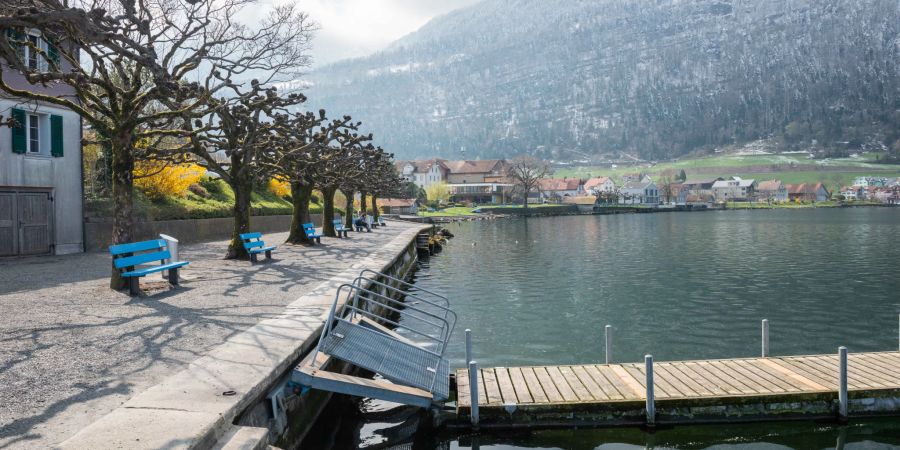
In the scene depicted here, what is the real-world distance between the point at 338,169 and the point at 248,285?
72.7ft

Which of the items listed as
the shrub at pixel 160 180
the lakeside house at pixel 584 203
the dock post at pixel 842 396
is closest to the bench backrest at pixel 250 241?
the shrub at pixel 160 180

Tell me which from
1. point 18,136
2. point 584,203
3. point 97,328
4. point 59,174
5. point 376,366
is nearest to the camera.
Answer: point 376,366

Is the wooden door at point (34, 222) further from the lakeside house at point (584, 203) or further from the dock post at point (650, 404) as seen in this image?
the lakeside house at point (584, 203)

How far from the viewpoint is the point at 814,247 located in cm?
5009

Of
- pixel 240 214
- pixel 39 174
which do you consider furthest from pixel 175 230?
pixel 240 214

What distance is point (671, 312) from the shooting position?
76.1 ft

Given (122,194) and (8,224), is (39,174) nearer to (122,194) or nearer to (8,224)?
(8,224)

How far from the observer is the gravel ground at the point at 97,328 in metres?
7.18

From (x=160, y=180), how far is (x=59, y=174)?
9.95 metres

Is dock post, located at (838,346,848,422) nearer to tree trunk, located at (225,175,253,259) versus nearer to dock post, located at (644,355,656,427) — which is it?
dock post, located at (644,355,656,427)

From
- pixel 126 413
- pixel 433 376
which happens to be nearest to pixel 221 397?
pixel 126 413

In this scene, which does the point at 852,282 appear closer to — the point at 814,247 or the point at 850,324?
the point at 850,324

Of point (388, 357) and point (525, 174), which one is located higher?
point (525, 174)

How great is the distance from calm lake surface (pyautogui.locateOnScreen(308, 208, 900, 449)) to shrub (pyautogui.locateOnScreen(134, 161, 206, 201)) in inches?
592
